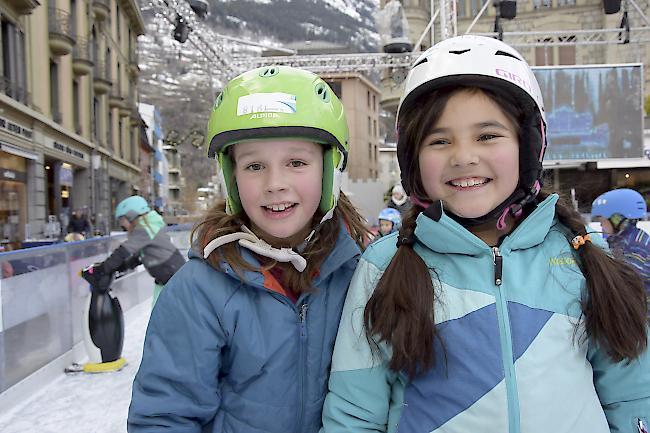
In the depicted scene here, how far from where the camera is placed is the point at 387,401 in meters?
1.31

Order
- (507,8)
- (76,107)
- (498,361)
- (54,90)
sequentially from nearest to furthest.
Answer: (498,361), (507,8), (54,90), (76,107)

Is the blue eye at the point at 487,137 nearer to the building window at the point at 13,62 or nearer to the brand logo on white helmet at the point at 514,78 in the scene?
the brand logo on white helmet at the point at 514,78

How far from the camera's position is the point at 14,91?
13.3 metres

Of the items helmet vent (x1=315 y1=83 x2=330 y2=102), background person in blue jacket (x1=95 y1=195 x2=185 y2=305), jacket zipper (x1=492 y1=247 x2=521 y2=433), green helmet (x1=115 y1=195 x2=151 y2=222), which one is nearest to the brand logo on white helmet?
jacket zipper (x1=492 y1=247 x2=521 y2=433)

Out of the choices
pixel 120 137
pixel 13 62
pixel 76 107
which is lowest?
pixel 13 62

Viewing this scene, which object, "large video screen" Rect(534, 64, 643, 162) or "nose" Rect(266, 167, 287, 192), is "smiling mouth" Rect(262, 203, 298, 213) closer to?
"nose" Rect(266, 167, 287, 192)

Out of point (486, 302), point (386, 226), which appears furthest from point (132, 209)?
point (486, 302)

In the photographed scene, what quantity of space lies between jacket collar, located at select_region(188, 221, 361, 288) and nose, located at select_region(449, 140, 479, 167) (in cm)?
43

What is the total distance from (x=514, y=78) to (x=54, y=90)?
60.6ft

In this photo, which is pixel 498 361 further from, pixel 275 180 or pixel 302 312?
pixel 275 180

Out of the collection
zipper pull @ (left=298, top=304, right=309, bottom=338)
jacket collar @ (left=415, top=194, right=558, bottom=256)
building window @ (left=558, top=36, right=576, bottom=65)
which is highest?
building window @ (left=558, top=36, right=576, bottom=65)

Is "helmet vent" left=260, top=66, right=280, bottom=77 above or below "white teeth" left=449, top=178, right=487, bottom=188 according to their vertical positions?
above

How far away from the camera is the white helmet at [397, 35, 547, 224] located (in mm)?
1324

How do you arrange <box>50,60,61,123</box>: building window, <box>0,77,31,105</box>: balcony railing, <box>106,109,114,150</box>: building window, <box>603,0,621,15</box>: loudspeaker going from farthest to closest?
<box>106,109,114,150</box>: building window
<box>50,60,61,123</box>: building window
<box>0,77,31,105</box>: balcony railing
<box>603,0,621,15</box>: loudspeaker
